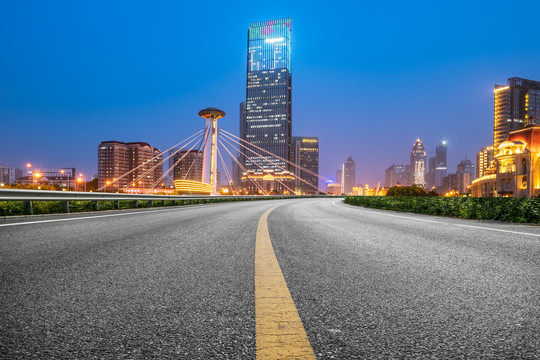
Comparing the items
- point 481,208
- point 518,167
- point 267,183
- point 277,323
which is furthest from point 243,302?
point 267,183

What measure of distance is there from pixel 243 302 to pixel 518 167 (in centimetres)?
12623

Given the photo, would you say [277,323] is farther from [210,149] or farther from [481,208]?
[210,149]

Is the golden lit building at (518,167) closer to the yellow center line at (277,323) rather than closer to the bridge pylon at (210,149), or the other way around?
the bridge pylon at (210,149)

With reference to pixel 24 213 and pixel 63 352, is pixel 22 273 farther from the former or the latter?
pixel 24 213

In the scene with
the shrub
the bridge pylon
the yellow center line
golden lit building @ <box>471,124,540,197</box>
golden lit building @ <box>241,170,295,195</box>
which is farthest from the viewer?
golden lit building @ <box>241,170,295,195</box>

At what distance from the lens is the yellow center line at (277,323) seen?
138 cm

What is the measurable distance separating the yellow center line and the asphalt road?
2.0 inches

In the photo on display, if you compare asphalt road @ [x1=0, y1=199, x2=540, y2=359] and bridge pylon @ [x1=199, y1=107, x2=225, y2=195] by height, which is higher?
bridge pylon @ [x1=199, y1=107, x2=225, y2=195]

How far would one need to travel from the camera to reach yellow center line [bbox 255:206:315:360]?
1375 mm

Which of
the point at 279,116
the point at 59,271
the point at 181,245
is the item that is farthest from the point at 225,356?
the point at 279,116

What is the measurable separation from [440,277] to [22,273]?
11.5ft

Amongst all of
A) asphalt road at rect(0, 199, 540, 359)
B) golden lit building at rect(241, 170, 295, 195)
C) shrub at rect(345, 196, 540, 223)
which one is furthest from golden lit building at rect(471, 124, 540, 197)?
asphalt road at rect(0, 199, 540, 359)

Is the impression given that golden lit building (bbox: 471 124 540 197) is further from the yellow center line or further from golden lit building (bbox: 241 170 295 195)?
the yellow center line

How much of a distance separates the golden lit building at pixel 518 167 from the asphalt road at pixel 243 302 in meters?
114
